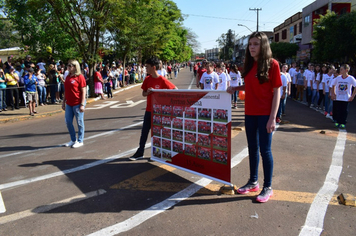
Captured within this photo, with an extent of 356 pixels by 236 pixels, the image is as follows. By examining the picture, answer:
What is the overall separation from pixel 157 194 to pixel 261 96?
2050 mm

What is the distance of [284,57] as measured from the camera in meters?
48.4

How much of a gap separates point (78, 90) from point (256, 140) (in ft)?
16.0

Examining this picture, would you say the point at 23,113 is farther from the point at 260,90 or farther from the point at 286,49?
the point at 286,49

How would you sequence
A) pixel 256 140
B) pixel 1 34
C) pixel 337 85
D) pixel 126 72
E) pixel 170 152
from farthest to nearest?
pixel 1 34 → pixel 126 72 → pixel 337 85 → pixel 170 152 → pixel 256 140

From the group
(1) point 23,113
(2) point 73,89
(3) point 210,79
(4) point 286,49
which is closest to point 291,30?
(4) point 286,49

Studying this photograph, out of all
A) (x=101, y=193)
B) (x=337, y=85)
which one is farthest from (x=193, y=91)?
(x=337, y=85)

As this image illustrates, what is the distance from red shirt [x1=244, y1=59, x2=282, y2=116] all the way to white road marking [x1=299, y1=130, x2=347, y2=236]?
1392 millimetres

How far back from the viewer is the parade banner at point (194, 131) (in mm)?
4496

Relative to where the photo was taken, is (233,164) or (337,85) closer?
(233,164)

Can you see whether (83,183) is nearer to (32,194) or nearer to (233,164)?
(32,194)

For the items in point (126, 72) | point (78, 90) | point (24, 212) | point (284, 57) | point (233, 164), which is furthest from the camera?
point (284, 57)

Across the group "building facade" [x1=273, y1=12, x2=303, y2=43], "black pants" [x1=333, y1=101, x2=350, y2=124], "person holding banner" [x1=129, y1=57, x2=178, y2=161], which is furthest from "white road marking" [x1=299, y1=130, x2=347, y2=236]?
"building facade" [x1=273, y1=12, x2=303, y2=43]

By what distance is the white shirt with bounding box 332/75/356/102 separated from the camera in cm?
945

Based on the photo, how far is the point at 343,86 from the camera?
9555 mm
